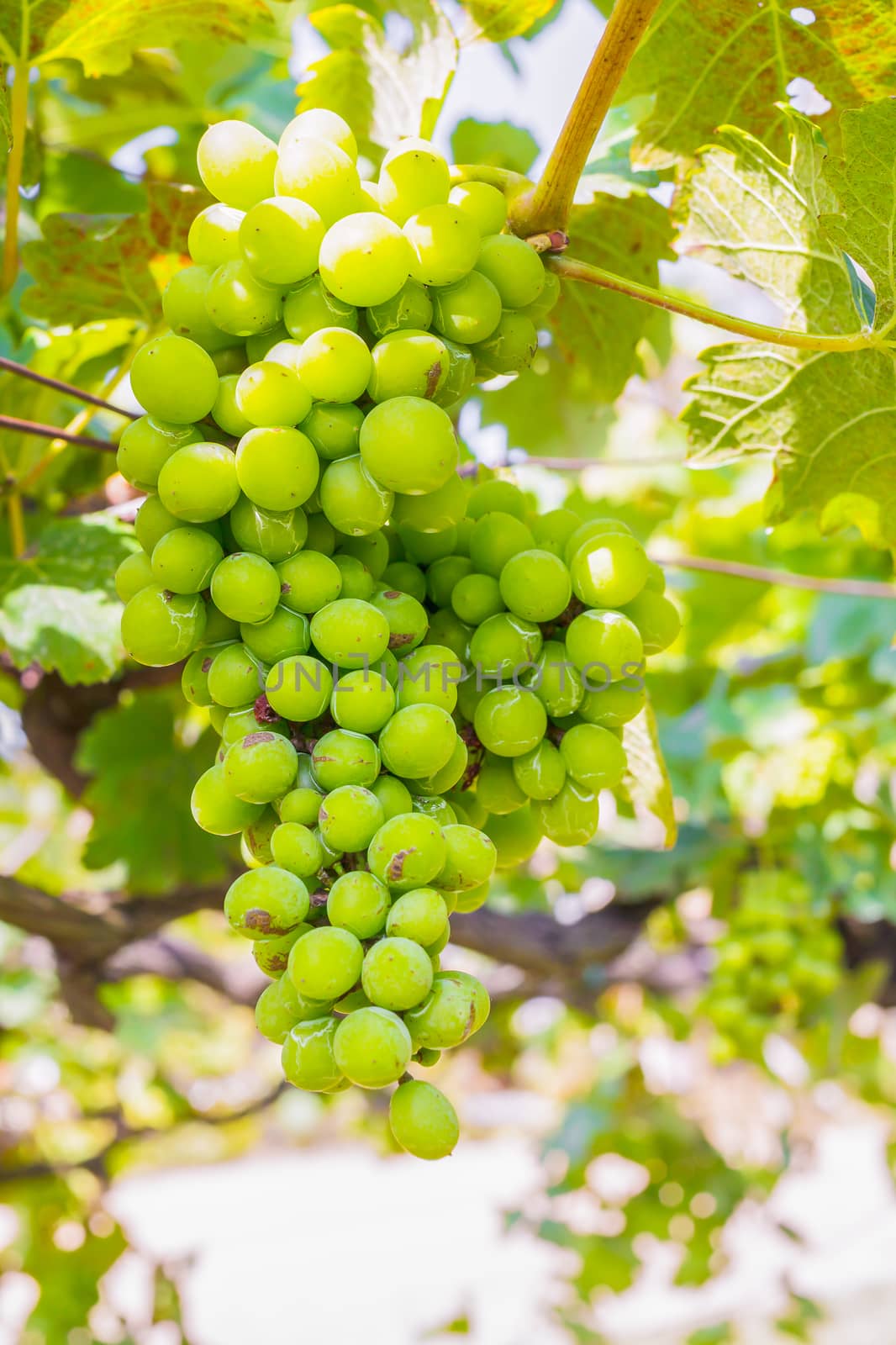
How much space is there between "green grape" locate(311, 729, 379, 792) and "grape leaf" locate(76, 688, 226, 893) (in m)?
0.90

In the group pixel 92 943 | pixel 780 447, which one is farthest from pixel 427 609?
pixel 92 943

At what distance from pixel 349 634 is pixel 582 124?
0.28 m

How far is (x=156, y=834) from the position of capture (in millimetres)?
1363

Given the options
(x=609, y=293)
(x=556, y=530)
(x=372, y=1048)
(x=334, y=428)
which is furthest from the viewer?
(x=609, y=293)

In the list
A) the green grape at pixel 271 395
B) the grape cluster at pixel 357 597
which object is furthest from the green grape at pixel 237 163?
the green grape at pixel 271 395

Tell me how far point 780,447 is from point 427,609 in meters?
0.30

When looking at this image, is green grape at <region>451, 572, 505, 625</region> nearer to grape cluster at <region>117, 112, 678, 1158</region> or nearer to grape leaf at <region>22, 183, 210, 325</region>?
grape cluster at <region>117, 112, 678, 1158</region>

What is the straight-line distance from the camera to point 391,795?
46 cm

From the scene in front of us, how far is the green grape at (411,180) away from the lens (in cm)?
51

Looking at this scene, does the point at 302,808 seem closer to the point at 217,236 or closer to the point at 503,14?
the point at 217,236

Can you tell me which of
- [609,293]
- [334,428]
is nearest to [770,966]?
[609,293]

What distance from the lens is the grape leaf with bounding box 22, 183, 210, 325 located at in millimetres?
761

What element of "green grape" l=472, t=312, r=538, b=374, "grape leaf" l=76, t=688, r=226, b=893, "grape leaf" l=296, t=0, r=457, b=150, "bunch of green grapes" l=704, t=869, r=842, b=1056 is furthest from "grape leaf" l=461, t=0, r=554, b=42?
"bunch of green grapes" l=704, t=869, r=842, b=1056

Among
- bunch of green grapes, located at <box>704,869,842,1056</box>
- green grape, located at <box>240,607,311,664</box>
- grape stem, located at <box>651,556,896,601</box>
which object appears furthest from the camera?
bunch of green grapes, located at <box>704,869,842,1056</box>
